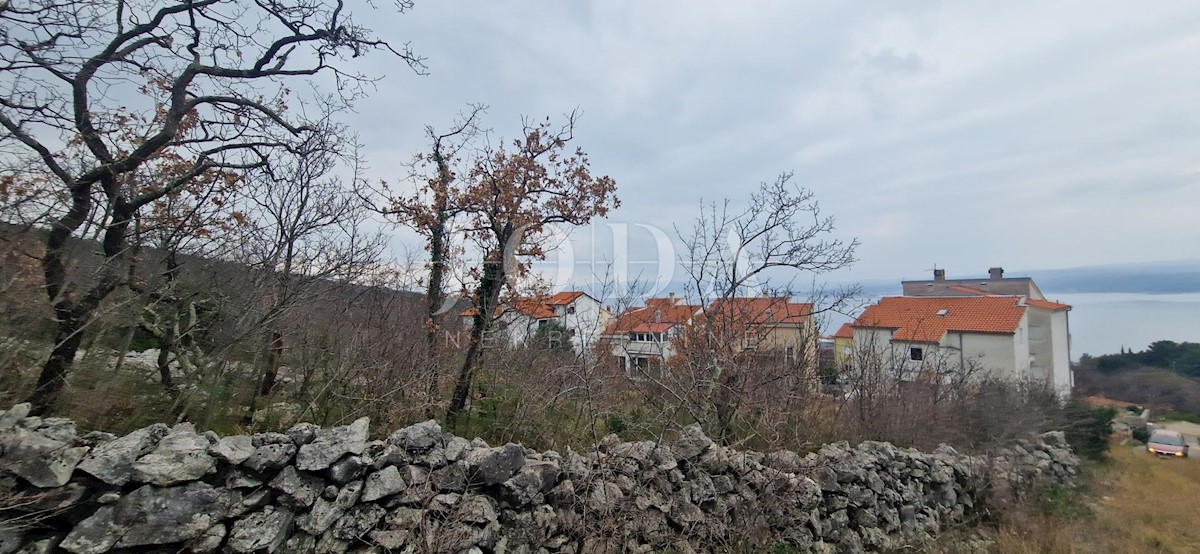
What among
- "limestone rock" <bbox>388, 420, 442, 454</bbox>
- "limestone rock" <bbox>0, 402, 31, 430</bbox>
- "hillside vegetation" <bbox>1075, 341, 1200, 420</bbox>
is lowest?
"hillside vegetation" <bbox>1075, 341, 1200, 420</bbox>

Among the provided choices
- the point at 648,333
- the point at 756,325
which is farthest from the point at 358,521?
the point at 648,333

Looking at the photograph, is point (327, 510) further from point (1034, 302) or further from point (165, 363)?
point (1034, 302)

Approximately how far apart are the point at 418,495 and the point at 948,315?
20.6 meters

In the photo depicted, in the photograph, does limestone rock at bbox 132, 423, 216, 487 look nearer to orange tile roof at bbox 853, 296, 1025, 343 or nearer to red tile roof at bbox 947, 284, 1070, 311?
orange tile roof at bbox 853, 296, 1025, 343

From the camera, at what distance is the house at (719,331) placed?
6.46m

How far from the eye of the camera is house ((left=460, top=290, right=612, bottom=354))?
19.5 ft

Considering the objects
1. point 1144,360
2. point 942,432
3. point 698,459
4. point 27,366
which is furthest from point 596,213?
point 1144,360

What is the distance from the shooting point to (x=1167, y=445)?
14789 millimetres

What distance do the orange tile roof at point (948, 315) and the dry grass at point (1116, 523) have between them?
6.33 meters

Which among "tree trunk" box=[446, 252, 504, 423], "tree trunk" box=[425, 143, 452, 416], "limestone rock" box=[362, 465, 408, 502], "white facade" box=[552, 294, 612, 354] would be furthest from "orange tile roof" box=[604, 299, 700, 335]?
"limestone rock" box=[362, 465, 408, 502]

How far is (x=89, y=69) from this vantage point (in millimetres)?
3545

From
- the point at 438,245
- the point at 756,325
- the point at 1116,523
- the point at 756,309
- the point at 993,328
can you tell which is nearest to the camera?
the point at 438,245

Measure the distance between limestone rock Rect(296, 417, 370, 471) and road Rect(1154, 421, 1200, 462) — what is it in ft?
72.2

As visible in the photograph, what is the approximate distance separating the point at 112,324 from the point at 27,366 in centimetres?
A: 55
